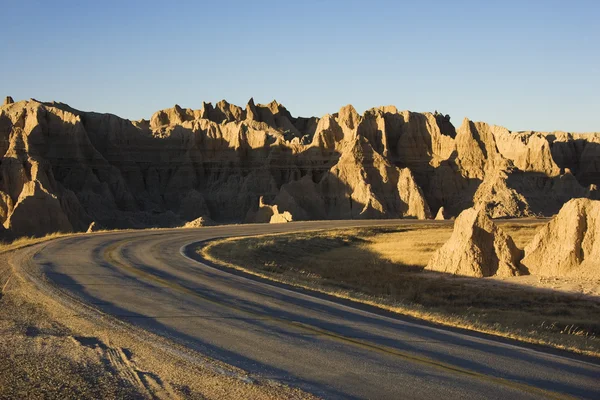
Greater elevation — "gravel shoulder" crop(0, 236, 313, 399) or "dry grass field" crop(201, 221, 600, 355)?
"gravel shoulder" crop(0, 236, 313, 399)

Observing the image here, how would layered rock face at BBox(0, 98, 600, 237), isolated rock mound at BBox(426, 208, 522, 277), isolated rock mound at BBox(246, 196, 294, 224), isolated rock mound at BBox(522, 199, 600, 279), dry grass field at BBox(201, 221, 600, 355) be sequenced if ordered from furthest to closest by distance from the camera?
layered rock face at BBox(0, 98, 600, 237) → isolated rock mound at BBox(246, 196, 294, 224) → isolated rock mound at BBox(426, 208, 522, 277) → isolated rock mound at BBox(522, 199, 600, 279) → dry grass field at BBox(201, 221, 600, 355)

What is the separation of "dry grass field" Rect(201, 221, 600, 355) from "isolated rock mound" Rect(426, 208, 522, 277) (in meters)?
0.99

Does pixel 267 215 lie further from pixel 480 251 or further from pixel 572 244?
pixel 572 244

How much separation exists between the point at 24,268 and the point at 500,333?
13.9 meters

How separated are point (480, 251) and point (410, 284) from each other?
15.2 feet

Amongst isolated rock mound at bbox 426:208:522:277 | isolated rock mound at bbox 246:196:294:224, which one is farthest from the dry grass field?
isolated rock mound at bbox 246:196:294:224

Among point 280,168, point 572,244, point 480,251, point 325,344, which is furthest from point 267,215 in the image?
point 325,344

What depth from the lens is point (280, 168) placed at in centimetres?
10212

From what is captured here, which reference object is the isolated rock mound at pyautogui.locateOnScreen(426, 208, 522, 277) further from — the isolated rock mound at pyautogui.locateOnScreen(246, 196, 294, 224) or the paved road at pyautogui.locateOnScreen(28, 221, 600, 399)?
the isolated rock mound at pyautogui.locateOnScreen(246, 196, 294, 224)

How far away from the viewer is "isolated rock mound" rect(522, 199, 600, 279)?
30.4 m

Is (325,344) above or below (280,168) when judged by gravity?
below

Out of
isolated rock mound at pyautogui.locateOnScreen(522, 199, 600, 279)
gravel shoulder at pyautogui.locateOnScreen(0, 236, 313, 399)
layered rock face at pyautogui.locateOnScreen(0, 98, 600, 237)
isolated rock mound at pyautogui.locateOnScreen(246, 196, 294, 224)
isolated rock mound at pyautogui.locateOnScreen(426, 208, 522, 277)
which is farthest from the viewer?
layered rock face at pyautogui.locateOnScreen(0, 98, 600, 237)

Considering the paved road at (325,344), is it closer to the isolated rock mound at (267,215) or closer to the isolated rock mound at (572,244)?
the isolated rock mound at (572,244)

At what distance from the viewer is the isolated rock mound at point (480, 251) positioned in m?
33.5
